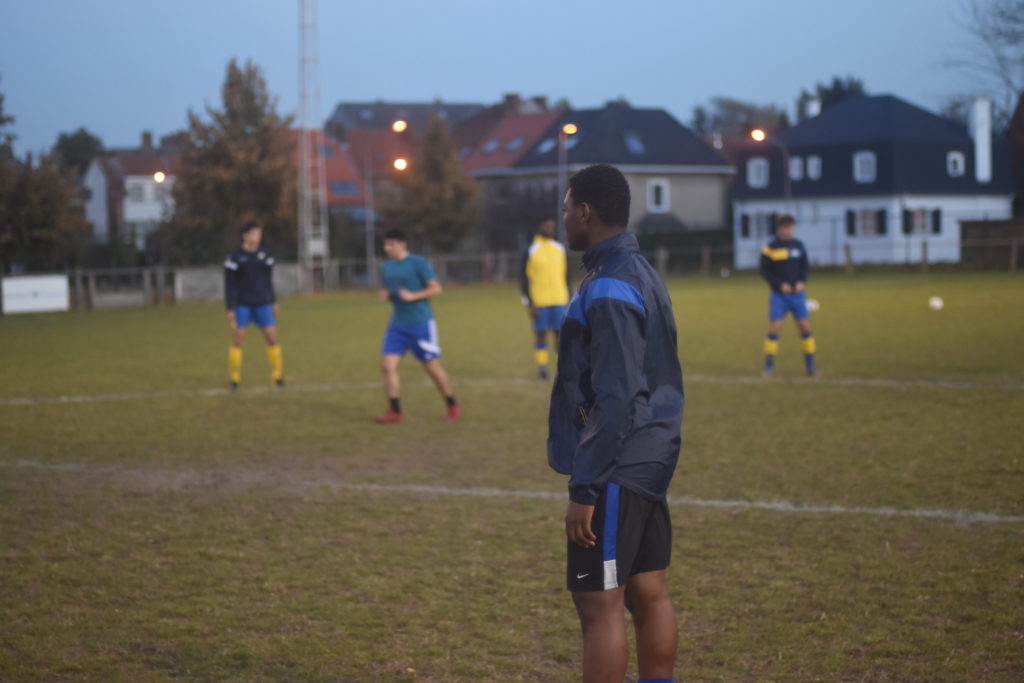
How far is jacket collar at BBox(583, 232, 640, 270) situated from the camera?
12.9 feet

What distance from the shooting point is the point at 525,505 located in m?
8.33

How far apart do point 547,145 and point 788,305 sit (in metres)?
53.6

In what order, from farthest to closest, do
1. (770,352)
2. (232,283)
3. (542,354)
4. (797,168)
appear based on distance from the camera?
(797,168), (542,354), (770,352), (232,283)

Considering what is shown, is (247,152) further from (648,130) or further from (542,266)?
(542,266)

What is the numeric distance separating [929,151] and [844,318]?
40.1 m

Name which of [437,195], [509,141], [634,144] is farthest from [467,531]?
[509,141]

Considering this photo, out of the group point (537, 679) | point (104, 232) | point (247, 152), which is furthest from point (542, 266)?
point (104, 232)

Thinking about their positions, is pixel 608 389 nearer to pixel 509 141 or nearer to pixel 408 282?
pixel 408 282

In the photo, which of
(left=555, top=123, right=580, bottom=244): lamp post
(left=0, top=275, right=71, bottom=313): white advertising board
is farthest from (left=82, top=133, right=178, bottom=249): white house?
(left=555, top=123, right=580, bottom=244): lamp post

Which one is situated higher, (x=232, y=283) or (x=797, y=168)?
(x=797, y=168)

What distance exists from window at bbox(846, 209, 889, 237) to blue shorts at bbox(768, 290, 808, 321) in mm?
47752

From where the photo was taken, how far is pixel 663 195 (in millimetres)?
67562

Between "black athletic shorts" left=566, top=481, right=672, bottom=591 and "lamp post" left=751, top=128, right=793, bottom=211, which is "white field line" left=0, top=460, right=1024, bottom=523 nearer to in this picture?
"black athletic shorts" left=566, top=481, right=672, bottom=591

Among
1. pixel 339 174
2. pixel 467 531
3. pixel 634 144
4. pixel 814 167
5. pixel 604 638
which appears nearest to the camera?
pixel 604 638
